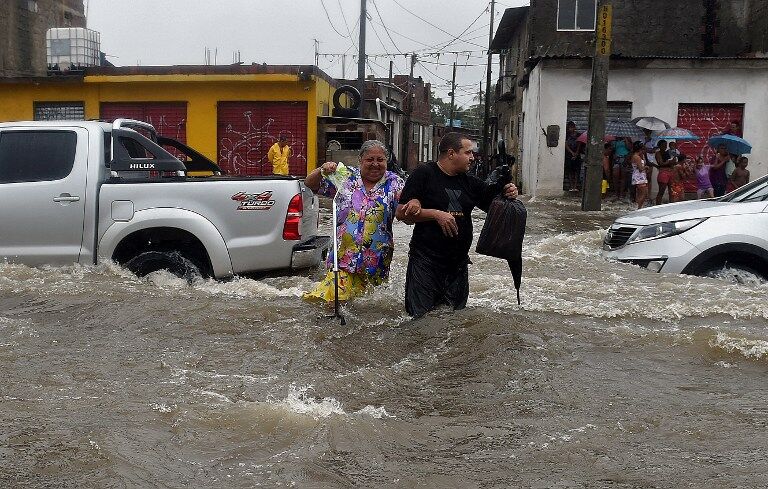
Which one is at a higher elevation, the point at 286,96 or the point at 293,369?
the point at 286,96

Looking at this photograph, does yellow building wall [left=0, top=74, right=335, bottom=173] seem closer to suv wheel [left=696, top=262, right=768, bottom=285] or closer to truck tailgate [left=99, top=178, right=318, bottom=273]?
truck tailgate [left=99, top=178, right=318, bottom=273]

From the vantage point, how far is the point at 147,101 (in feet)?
78.8

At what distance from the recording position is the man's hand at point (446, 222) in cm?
527

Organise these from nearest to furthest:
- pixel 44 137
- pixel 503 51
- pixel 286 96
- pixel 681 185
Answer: pixel 44 137
pixel 681 185
pixel 286 96
pixel 503 51

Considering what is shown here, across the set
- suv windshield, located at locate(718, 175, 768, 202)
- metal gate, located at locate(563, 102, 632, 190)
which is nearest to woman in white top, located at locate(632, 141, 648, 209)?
metal gate, located at locate(563, 102, 632, 190)

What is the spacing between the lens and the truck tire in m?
7.14

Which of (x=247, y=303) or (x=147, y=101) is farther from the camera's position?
(x=147, y=101)

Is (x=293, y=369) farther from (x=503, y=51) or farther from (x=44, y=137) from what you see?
(x=503, y=51)

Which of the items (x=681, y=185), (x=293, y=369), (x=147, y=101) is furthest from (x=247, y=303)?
(x=147, y=101)

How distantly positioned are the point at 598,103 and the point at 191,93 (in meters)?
12.3

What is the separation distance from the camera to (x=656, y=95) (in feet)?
70.9

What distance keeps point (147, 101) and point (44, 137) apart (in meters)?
17.3

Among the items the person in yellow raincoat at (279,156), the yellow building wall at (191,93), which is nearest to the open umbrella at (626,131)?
the yellow building wall at (191,93)

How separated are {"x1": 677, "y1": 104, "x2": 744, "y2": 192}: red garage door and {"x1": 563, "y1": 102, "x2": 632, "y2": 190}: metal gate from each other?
4.47 ft
